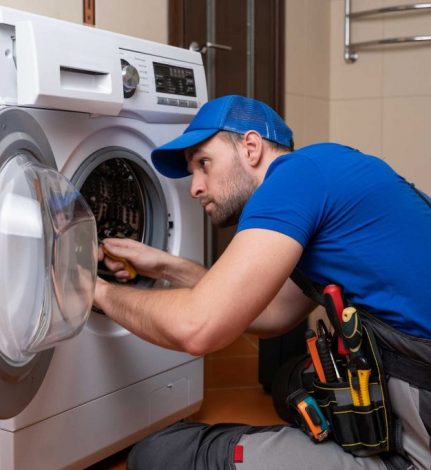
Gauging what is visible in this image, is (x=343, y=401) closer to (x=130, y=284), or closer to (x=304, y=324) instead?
(x=130, y=284)

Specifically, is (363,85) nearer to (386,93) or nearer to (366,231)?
(386,93)

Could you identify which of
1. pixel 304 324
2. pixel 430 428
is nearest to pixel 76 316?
pixel 430 428

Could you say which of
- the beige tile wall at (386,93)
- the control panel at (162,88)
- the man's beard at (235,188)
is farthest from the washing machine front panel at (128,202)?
the beige tile wall at (386,93)

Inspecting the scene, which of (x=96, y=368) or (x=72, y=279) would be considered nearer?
(x=72, y=279)

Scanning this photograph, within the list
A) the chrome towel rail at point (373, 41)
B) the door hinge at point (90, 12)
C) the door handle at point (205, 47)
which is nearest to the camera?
the door hinge at point (90, 12)

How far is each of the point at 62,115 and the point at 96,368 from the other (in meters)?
0.52

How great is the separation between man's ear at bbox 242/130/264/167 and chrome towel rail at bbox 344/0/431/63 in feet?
6.40

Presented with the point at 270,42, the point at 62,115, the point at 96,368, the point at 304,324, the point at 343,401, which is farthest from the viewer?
the point at 270,42

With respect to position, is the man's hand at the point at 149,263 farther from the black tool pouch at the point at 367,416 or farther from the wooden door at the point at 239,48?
the wooden door at the point at 239,48

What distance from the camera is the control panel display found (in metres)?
1.57

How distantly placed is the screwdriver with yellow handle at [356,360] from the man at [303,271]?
0.05 meters

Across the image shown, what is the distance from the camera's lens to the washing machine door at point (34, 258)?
→ 1046 millimetres

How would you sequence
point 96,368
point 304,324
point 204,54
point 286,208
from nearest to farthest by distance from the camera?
1. point 286,208
2. point 96,368
3. point 304,324
4. point 204,54

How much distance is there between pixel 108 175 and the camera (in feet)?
5.20
